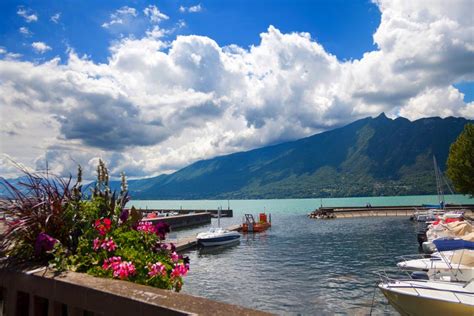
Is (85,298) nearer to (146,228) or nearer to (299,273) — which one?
(146,228)

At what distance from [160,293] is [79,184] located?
10.3 ft

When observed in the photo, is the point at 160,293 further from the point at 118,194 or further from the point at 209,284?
the point at 209,284

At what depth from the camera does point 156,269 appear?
13.3 feet

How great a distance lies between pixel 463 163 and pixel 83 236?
70.7m

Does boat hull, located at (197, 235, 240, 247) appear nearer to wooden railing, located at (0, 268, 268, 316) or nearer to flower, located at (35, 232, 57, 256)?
wooden railing, located at (0, 268, 268, 316)

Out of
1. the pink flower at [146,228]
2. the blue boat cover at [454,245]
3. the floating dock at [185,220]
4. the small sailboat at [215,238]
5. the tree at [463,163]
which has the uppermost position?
the tree at [463,163]

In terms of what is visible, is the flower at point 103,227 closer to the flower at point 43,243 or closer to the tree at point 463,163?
the flower at point 43,243

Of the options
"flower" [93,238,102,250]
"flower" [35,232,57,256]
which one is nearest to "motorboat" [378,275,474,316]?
"flower" [93,238,102,250]

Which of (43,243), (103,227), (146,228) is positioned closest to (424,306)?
(146,228)

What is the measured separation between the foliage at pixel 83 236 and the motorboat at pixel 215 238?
38.2 metres

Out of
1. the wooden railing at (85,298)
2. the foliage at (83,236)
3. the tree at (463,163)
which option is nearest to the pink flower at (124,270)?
the foliage at (83,236)

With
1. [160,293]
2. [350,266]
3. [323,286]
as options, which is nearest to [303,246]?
[350,266]

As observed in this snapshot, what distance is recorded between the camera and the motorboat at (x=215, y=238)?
4250 cm

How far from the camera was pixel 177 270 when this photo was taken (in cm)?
436
